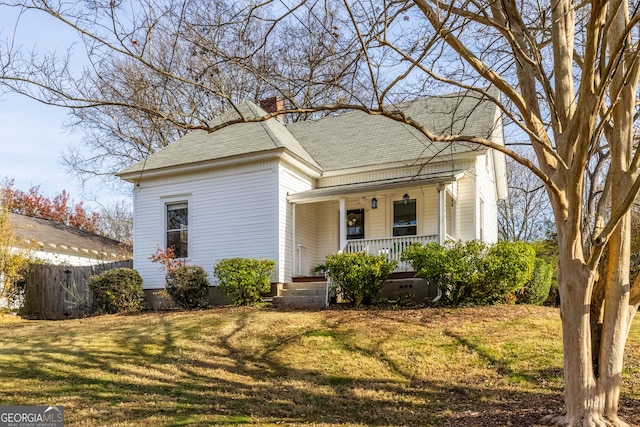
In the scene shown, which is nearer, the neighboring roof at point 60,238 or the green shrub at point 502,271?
the green shrub at point 502,271

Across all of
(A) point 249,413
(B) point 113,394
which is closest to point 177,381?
(B) point 113,394

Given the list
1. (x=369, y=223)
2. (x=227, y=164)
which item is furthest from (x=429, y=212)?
(x=227, y=164)

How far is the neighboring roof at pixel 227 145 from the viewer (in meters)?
14.5

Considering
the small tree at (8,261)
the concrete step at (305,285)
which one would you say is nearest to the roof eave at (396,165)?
the concrete step at (305,285)

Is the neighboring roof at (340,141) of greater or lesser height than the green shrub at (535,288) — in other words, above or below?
above

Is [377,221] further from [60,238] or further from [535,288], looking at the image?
[60,238]

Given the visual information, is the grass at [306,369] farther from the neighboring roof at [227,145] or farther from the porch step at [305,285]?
the neighboring roof at [227,145]

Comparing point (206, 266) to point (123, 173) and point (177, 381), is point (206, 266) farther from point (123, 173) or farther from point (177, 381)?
point (177, 381)

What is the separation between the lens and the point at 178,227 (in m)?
15.5

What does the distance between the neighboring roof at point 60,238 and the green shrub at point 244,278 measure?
28.3 feet

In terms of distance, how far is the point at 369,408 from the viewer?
248 inches

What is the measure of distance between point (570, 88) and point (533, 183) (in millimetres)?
25015

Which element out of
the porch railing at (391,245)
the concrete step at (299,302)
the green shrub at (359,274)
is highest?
the porch railing at (391,245)

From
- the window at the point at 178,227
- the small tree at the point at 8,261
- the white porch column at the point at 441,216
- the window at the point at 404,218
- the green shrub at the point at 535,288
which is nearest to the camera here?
the white porch column at the point at 441,216
